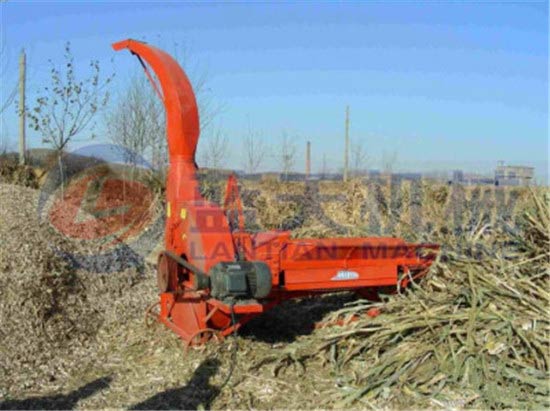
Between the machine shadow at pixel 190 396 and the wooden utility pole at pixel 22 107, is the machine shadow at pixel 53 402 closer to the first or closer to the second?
the machine shadow at pixel 190 396

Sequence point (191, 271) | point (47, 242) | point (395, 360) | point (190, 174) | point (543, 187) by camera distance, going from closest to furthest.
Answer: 1. point (395, 360)
2. point (191, 271)
3. point (190, 174)
4. point (543, 187)
5. point (47, 242)

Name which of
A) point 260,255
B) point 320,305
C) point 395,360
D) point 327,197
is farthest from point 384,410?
point 327,197

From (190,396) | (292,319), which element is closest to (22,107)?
(292,319)

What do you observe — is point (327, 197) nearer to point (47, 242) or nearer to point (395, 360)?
point (47, 242)

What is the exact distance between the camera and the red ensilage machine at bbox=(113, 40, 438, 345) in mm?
5094

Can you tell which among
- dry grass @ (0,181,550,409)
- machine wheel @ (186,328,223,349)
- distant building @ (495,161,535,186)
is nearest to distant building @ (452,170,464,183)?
distant building @ (495,161,535,186)

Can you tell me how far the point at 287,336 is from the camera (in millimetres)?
6121

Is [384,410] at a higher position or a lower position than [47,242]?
lower

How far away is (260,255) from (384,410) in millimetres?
1598

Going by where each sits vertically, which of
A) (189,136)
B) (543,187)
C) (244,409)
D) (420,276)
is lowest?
(244,409)

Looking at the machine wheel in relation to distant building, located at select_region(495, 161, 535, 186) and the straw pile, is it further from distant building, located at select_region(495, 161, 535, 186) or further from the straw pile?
distant building, located at select_region(495, 161, 535, 186)

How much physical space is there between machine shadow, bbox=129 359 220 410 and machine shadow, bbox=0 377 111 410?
1.46 feet

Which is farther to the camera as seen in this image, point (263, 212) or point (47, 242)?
point (263, 212)

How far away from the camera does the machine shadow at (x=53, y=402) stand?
181 inches
